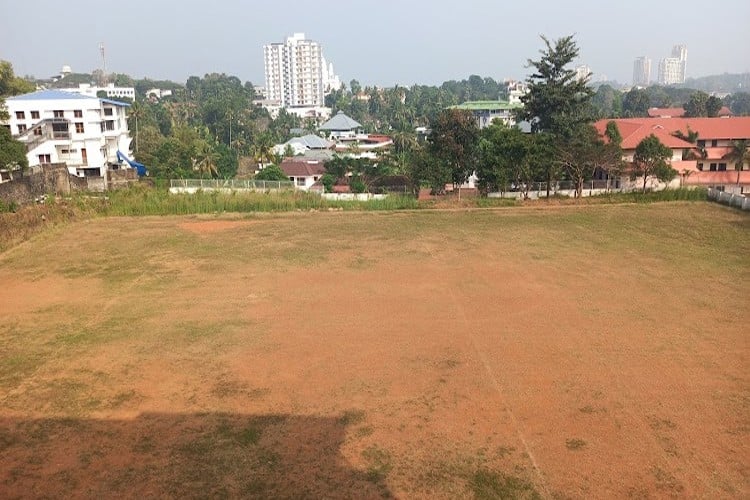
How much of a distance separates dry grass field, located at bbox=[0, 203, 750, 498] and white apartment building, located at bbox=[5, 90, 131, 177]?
1547 cm

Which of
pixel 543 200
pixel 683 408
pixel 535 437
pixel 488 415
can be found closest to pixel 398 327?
pixel 488 415

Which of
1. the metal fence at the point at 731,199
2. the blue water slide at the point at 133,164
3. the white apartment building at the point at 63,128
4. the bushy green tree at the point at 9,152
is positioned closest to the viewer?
the metal fence at the point at 731,199

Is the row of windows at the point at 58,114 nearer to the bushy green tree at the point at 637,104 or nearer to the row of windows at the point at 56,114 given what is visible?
the row of windows at the point at 56,114

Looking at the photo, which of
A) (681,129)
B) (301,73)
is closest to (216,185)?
(681,129)

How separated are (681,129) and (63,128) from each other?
116 feet

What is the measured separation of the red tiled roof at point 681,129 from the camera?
1302 inches

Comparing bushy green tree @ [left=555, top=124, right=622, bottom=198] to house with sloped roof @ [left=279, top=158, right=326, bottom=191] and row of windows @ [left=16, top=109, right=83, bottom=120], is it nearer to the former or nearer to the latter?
house with sloped roof @ [left=279, top=158, right=326, bottom=191]

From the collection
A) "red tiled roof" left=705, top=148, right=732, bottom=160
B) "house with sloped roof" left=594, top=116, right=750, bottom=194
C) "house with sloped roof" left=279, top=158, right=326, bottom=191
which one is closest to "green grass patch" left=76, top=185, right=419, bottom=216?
"house with sloped roof" left=279, top=158, right=326, bottom=191

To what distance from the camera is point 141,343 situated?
41.1 ft

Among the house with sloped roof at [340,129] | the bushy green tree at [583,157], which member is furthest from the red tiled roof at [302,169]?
the house with sloped roof at [340,129]

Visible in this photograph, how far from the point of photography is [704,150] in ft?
110

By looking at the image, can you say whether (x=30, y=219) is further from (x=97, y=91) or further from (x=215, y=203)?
(x=97, y=91)

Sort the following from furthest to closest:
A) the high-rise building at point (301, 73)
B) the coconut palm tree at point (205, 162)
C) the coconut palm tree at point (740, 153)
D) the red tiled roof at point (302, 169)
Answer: the high-rise building at point (301, 73), the red tiled roof at point (302, 169), the coconut palm tree at point (205, 162), the coconut palm tree at point (740, 153)

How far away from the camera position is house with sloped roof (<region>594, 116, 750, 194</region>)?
108 ft
